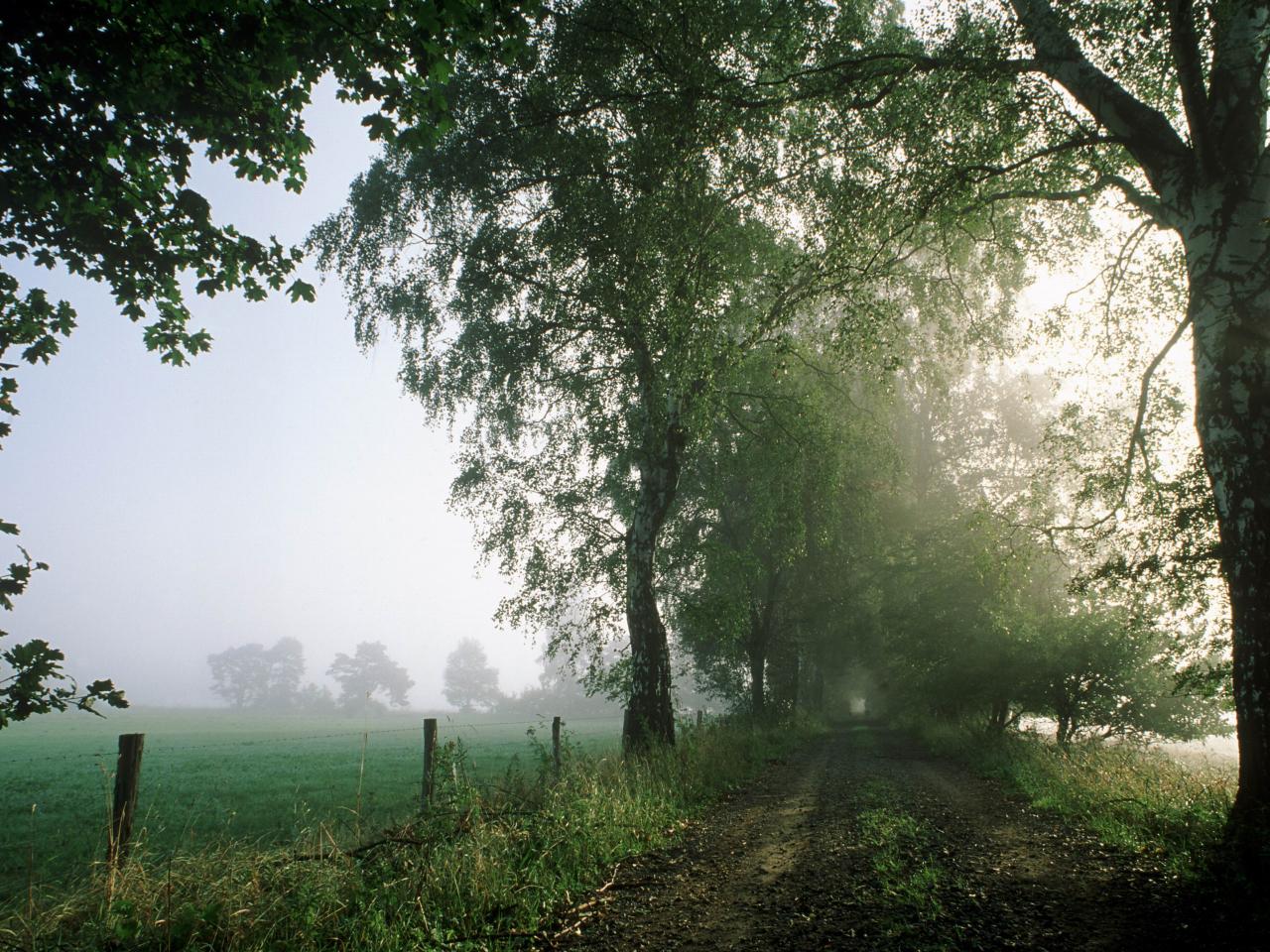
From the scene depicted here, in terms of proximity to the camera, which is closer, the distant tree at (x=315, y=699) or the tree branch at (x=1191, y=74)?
the tree branch at (x=1191, y=74)

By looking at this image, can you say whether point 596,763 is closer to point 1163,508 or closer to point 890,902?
point 890,902

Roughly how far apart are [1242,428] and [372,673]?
17451 centimetres

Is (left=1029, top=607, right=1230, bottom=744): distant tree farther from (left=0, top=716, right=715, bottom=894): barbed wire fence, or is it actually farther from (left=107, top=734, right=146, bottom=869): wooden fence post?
(left=107, top=734, right=146, bottom=869): wooden fence post

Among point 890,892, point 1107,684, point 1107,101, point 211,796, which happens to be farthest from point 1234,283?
point 211,796

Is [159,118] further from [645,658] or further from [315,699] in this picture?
[315,699]

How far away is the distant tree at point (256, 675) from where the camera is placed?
151500mm

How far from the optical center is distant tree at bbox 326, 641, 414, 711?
501 feet

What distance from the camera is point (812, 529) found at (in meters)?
23.5

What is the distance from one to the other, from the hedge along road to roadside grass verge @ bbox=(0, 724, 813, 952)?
0.44m

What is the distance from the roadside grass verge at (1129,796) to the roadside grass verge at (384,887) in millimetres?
5050

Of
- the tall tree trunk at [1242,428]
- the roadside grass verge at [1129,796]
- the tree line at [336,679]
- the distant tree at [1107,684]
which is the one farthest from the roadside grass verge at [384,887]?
the tree line at [336,679]

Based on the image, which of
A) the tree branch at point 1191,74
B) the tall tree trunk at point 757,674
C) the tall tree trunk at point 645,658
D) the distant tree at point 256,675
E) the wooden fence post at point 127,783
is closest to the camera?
the wooden fence post at point 127,783

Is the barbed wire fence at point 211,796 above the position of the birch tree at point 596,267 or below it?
below

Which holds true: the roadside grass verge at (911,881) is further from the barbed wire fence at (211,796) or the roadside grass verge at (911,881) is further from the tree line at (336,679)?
the tree line at (336,679)
